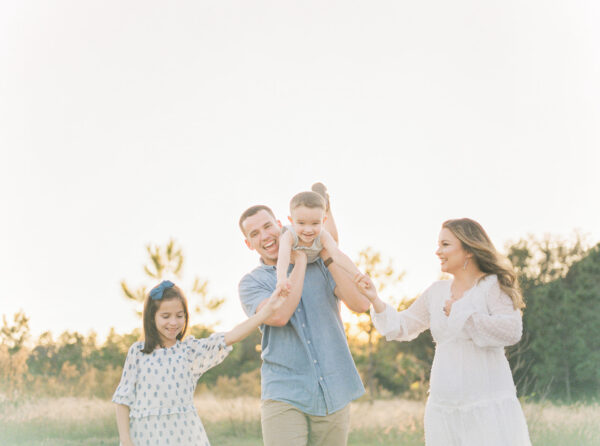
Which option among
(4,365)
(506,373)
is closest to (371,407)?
(4,365)

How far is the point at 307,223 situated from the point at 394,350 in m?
13.5

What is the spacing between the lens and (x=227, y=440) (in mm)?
10977

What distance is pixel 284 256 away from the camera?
12.7ft

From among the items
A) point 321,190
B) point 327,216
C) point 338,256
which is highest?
point 321,190

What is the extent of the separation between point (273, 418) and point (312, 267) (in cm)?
85

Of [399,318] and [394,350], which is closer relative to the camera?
[399,318]

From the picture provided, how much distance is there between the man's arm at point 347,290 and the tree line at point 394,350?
6525 millimetres

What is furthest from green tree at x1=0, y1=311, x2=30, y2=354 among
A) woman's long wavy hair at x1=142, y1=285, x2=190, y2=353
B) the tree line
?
woman's long wavy hair at x1=142, y1=285, x2=190, y2=353

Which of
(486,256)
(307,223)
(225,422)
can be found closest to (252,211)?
(307,223)

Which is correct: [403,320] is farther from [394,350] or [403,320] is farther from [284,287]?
[394,350]

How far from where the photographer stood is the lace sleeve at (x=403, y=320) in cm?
414

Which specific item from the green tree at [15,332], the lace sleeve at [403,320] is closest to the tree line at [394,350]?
the green tree at [15,332]

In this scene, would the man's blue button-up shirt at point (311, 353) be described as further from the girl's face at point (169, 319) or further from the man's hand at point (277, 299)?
the girl's face at point (169, 319)

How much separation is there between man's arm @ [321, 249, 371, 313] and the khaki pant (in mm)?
557
